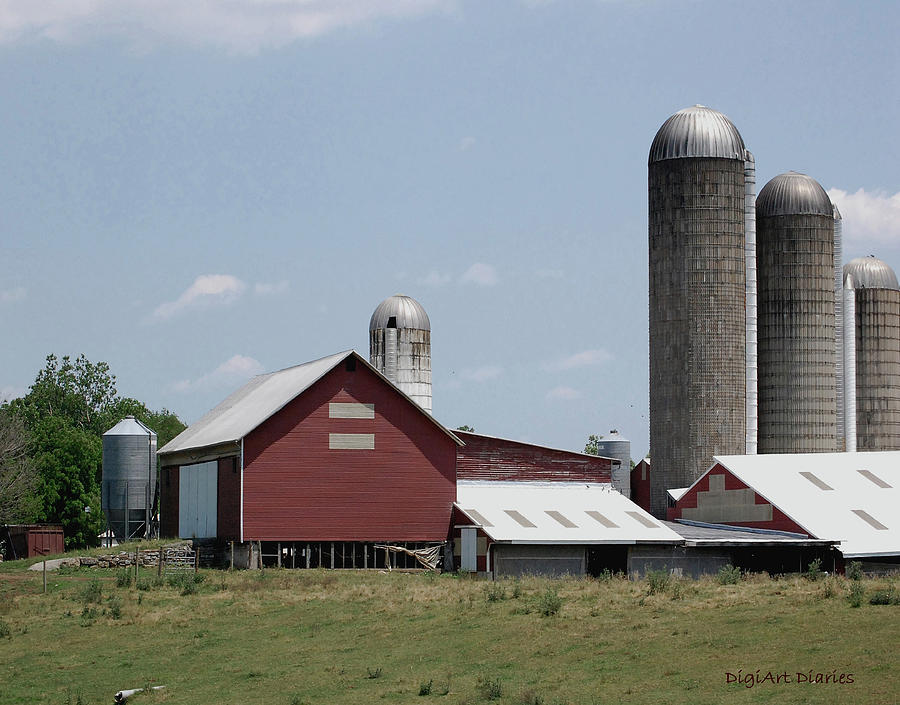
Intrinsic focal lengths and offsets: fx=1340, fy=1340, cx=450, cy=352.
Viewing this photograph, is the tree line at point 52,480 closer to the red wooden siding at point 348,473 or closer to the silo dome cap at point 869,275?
the red wooden siding at point 348,473

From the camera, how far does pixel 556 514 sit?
58812mm

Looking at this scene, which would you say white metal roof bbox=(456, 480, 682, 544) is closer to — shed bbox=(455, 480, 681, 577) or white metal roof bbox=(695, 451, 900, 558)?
shed bbox=(455, 480, 681, 577)

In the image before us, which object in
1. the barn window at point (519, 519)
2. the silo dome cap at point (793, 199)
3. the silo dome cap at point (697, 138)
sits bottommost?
the barn window at point (519, 519)

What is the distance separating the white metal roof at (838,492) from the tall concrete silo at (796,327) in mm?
11651

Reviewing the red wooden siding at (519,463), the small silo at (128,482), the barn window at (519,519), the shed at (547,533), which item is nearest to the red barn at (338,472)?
the shed at (547,533)

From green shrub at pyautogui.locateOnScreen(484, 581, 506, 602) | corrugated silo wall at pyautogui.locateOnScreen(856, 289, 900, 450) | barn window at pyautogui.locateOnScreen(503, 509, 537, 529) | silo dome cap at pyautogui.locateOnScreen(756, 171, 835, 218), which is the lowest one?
green shrub at pyautogui.locateOnScreen(484, 581, 506, 602)

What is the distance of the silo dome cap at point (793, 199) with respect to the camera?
80.5 metres

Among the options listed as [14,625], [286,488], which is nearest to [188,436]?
[286,488]

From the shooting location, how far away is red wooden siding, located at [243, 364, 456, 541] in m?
56.3

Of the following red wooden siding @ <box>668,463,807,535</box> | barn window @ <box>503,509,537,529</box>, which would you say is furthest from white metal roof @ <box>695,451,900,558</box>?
barn window @ <box>503,509,537,529</box>

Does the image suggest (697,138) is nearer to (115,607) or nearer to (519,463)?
(519,463)

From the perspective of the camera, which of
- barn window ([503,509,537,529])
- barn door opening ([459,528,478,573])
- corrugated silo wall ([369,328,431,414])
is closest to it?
barn door opening ([459,528,478,573])

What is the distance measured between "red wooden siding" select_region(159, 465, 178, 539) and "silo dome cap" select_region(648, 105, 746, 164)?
32.7 m

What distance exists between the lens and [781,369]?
78.8m
